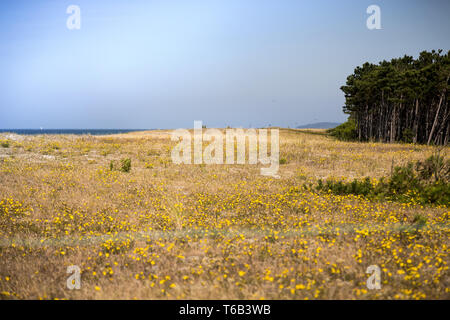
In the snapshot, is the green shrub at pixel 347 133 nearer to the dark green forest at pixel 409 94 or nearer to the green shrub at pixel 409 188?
the dark green forest at pixel 409 94

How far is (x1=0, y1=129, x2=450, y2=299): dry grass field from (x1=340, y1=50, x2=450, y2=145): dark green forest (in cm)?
2642

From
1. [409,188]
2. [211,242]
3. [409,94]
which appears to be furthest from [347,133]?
[211,242]

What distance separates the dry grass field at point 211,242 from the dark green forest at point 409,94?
2642 cm

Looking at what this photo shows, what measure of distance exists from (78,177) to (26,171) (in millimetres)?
3574

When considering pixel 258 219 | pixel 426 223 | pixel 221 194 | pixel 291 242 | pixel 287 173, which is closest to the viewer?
pixel 291 242

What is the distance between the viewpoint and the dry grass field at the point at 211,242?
4.36 metres

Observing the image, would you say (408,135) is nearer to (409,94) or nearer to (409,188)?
(409,94)

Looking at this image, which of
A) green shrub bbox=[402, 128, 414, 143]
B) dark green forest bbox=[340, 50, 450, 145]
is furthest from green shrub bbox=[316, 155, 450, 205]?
green shrub bbox=[402, 128, 414, 143]

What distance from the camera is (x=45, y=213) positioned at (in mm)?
7898

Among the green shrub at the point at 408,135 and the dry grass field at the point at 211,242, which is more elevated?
the green shrub at the point at 408,135

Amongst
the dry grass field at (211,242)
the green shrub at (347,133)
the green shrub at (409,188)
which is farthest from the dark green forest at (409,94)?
the dry grass field at (211,242)
